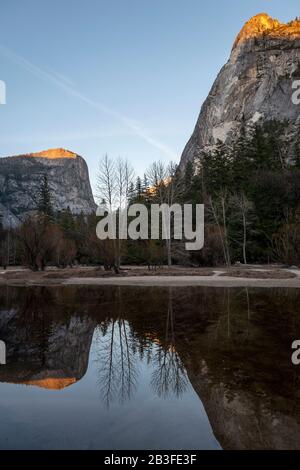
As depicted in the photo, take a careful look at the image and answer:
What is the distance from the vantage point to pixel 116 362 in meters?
6.00

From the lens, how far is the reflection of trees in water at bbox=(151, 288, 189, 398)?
4.59 metres

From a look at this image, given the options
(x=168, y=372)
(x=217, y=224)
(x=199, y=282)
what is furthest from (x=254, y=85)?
(x=168, y=372)

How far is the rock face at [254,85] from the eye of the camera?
7475cm

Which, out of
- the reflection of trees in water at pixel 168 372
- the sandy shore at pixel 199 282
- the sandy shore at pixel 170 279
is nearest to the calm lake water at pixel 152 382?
the reflection of trees in water at pixel 168 372

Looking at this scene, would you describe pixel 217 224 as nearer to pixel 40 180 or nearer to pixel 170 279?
pixel 170 279

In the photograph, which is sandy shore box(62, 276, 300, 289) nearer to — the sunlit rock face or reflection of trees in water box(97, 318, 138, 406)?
the sunlit rock face

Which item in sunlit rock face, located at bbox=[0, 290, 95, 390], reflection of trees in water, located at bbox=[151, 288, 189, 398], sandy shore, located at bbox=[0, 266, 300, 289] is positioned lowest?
sandy shore, located at bbox=[0, 266, 300, 289]

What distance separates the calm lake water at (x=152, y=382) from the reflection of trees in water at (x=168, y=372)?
19 millimetres

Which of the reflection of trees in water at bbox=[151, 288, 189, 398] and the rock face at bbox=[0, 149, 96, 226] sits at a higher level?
the rock face at bbox=[0, 149, 96, 226]

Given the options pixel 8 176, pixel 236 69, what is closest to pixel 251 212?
pixel 236 69

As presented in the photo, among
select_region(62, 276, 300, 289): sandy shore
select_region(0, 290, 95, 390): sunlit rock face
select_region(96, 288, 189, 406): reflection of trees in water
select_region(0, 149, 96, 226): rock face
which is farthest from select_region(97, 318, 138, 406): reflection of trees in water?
select_region(0, 149, 96, 226): rock face

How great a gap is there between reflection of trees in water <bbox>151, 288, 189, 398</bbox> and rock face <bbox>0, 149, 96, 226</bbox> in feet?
385
